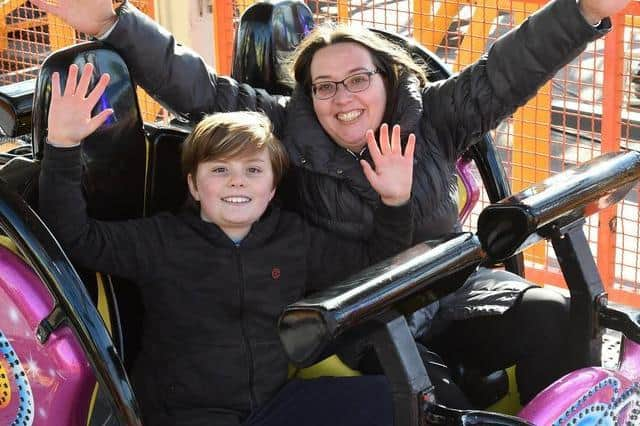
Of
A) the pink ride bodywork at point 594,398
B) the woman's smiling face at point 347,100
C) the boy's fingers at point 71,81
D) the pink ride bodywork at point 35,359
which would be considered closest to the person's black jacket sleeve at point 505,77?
the woman's smiling face at point 347,100

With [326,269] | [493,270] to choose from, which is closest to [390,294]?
[326,269]

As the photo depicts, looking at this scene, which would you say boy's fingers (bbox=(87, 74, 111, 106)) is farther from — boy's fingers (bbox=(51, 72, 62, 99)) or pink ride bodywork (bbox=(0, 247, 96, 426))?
pink ride bodywork (bbox=(0, 247, 96, 426))

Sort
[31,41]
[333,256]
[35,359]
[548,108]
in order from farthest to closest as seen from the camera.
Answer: [31,41], [548,108], [333,256], [35,359]

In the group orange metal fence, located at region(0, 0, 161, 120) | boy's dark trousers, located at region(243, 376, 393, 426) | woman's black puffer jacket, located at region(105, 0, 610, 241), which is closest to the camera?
boy's dark trousers, located at region(243, 376, 393, 426)

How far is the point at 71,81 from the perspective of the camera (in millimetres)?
2139

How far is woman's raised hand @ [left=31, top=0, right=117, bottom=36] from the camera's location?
2.34m

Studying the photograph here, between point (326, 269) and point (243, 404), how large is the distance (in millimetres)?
339

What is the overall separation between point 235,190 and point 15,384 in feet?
1.79

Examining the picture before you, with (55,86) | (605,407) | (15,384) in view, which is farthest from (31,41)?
(605,407)

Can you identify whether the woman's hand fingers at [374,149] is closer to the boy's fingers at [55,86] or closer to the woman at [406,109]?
the woman at [406,109]

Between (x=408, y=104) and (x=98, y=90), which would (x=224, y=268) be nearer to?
(x=98, y=90)

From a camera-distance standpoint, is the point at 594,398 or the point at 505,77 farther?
the point at 505,77

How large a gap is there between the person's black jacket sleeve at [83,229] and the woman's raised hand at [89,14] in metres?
0.35

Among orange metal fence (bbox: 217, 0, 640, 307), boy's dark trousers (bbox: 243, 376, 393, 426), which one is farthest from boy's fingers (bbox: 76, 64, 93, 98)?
orange metal fence (bbox: 217, 0, 640, 307)
